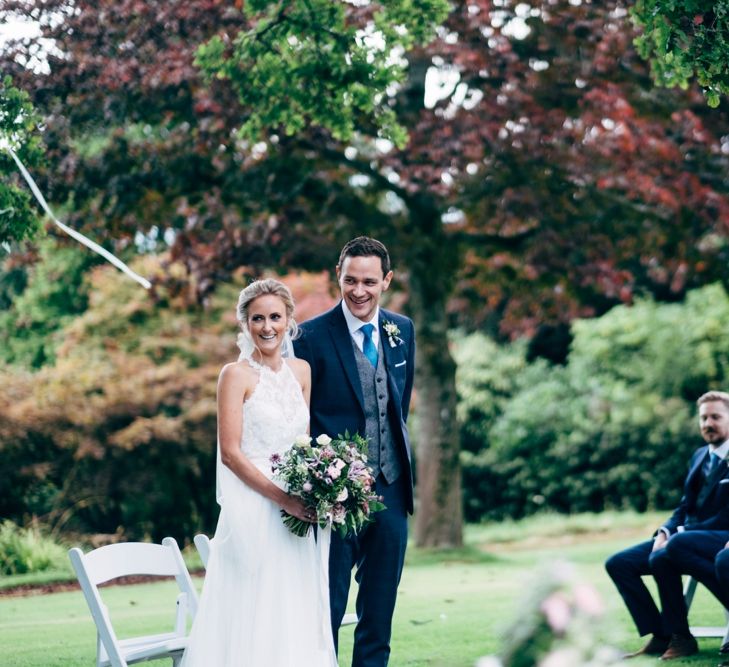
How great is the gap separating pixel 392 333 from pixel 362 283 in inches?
13.3

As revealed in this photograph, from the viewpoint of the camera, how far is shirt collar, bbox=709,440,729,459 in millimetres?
7484

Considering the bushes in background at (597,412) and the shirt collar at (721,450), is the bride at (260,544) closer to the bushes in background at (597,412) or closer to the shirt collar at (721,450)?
the shirt collar at (721,450)

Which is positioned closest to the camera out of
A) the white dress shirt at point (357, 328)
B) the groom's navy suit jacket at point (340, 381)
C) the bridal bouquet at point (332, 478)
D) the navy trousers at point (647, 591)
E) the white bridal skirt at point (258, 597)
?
the bridal bouquet at point (332, 478)

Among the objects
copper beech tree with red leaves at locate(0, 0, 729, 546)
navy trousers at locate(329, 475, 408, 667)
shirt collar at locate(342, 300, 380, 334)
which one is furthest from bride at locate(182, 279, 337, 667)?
copper beech tree with red leaves at locate(0, 0, 729, 546)

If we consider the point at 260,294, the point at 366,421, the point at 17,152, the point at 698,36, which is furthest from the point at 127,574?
the point at 17,152

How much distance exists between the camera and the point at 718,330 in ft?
63.3

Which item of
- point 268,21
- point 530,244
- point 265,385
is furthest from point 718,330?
point 265,385

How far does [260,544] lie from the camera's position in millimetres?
5316

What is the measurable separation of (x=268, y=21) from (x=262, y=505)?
556cm

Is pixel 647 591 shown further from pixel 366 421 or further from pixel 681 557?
pixel 366 421

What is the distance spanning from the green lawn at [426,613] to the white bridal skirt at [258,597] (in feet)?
2.30

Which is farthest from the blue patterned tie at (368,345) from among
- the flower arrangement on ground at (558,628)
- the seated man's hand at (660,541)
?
the flower arrangement on ground at (558,628)

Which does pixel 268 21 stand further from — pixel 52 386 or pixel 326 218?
pixel 52 386

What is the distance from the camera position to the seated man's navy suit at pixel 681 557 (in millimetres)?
7191
